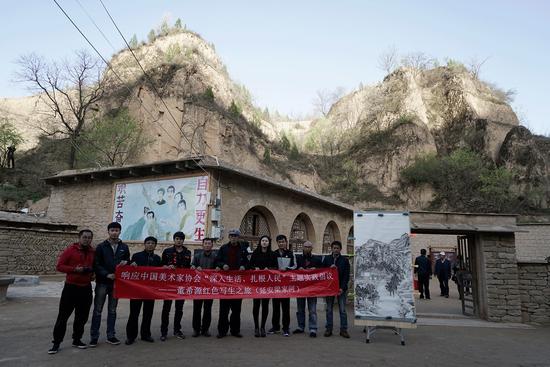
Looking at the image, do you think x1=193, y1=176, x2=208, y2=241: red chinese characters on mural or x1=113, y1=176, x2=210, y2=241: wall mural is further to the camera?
x1=113, y1=176, x2=210, y2=241: wall mural

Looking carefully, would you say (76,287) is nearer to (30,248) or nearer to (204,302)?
(204,302)

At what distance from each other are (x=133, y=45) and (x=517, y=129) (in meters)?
40.5

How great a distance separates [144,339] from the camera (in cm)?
585

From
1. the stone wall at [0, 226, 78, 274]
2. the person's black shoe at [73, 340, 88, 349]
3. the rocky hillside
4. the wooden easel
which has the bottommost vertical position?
the person's black shoe at [73, 340, 88, 349]

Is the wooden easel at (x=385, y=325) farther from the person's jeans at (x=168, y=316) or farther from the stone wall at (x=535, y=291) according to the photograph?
the stone wall at (x=535, y=291)

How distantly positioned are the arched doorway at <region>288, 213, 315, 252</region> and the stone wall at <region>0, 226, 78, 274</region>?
388 inches

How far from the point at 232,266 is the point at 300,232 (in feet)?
40.4

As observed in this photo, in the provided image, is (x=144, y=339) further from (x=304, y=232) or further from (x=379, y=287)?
(x=304, y=232)

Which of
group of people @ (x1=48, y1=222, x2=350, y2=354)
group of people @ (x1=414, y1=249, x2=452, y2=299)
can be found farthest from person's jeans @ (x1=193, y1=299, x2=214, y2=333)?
group of people @ (x1=414, y1=249, x2=452, y2=299)

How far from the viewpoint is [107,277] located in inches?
219

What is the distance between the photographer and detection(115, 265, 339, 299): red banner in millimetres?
5871

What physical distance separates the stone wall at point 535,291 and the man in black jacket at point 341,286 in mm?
5481

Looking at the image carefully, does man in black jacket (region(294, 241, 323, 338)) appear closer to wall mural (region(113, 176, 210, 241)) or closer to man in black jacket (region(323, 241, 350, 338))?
man in black jacket (region(323, 241, 350, 338))

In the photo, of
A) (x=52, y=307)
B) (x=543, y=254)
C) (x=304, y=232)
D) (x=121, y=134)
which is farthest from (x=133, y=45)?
(x=543, y=254)
